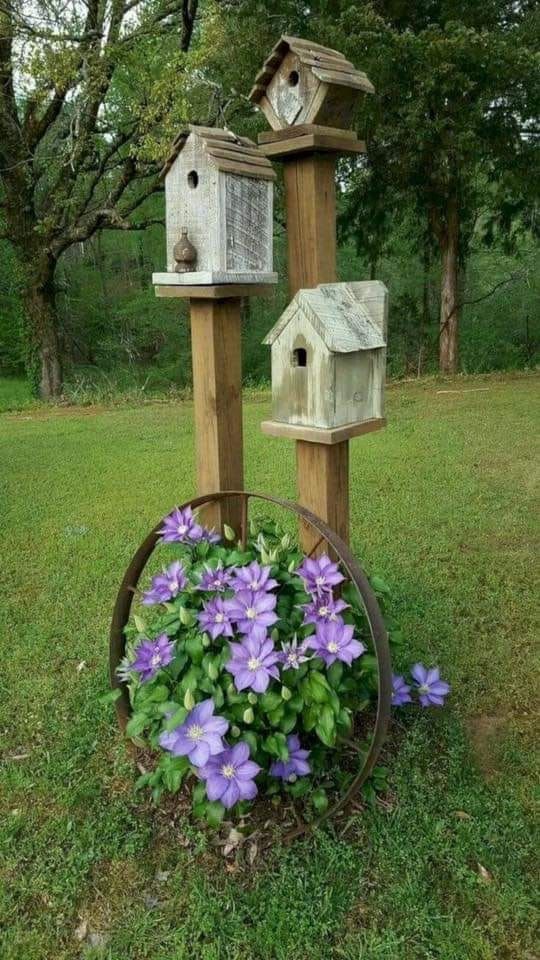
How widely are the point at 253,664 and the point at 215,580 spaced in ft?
0.88

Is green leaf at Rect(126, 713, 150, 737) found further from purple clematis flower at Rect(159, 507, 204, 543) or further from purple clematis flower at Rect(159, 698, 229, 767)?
purple clematis flower at Rect(159, 507, 204, 543)

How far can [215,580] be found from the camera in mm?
1826

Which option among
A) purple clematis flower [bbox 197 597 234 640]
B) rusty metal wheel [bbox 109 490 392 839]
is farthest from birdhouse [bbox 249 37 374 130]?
purple clematis flower [bbox 197 597 234 640]

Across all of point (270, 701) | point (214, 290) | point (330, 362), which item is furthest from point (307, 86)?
point (270, 701)

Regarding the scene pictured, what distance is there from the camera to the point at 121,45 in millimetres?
7715

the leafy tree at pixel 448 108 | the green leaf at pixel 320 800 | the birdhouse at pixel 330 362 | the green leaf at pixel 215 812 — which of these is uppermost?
the leafy tree at pixel 448 108

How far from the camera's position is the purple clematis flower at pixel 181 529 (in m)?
1.94

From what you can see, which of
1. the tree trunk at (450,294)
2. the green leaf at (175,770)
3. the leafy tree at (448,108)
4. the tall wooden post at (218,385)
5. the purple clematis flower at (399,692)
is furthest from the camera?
the tree trunk at (450,294)

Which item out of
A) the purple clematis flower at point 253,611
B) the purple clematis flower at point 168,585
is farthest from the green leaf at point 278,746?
the purple clematis flower at point 168,585

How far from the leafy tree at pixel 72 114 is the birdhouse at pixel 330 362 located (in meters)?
6.85

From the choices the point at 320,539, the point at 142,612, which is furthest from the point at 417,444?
the point at 320,539

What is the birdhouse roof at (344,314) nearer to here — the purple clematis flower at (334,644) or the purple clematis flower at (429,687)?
the purple clematis flower at (334,644)

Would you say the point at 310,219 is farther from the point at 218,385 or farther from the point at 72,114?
the point at 72,114

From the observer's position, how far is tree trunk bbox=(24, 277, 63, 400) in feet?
35.1
